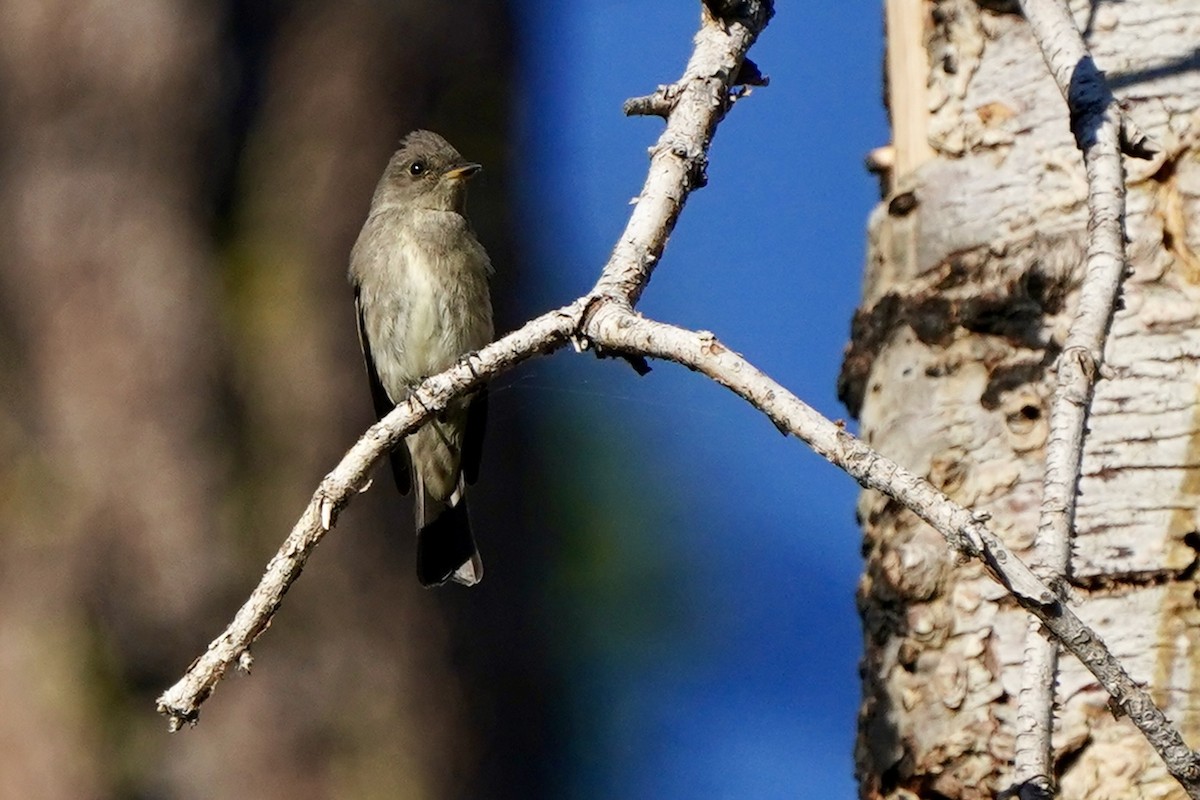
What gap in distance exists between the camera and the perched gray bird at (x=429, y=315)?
441 cm

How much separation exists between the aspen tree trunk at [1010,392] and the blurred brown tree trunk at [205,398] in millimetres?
2669

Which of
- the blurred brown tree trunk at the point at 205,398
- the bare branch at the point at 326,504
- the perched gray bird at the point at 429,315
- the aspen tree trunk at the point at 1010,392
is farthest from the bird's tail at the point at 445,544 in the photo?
the bare branch at the point at 326,504

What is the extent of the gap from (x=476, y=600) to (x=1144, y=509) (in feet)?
10.5

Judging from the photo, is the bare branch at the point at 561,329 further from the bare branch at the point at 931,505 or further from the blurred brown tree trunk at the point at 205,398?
the blurred brown tree trunk at the point at 205,398

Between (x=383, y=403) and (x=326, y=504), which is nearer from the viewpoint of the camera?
(x=326, y=504)

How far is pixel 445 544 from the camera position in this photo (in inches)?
178

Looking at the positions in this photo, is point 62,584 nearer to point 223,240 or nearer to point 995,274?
point 223,240

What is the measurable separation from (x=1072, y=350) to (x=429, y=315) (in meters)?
2.57

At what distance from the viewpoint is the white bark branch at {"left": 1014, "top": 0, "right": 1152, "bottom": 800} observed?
1881 millimetres

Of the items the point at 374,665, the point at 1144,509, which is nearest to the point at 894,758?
the point at 1144,509

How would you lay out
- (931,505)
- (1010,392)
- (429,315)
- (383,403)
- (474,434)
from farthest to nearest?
1. (383,403)
2. (474,434)
3. (429,315)
4. (1010,392)
5. (931,505)

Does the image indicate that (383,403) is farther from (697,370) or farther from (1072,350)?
(1072,350)

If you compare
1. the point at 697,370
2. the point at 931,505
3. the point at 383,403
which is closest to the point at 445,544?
the point at 383,403

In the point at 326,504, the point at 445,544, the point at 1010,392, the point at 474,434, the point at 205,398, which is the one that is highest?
the point at 205,398
